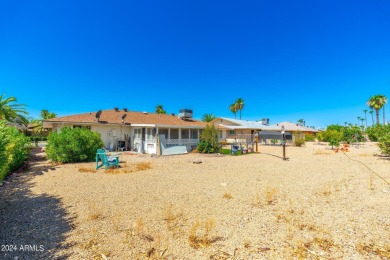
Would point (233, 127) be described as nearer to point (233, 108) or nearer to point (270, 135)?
point (270, 135)

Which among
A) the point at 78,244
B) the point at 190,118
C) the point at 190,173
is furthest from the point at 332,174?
the point at 190,118

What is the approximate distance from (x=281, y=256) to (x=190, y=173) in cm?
724

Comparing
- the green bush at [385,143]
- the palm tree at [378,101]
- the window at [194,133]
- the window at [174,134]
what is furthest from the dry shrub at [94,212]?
the palm tree at [378,101]

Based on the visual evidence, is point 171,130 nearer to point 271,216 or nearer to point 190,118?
point 190,118

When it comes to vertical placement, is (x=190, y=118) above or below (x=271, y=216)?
above

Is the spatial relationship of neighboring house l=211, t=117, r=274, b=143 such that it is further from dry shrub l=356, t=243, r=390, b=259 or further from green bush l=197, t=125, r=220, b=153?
dry shrub l=356, t=243, r=390, b=259


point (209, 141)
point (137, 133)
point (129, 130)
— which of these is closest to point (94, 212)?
point (209, 141)

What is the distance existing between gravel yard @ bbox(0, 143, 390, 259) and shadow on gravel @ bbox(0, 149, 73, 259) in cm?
2

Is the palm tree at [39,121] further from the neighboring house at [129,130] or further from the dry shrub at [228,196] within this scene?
the dry shrub at [228,196]

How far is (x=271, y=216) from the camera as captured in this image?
16.6 ft

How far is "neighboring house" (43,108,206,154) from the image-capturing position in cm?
1831

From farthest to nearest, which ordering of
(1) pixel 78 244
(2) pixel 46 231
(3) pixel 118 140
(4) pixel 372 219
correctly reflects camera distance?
(3) pixel 118 140
(4) pixel 372 219
(2) pixel 46 231
(1) pixel 78 244

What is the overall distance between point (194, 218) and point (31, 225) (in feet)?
11.7

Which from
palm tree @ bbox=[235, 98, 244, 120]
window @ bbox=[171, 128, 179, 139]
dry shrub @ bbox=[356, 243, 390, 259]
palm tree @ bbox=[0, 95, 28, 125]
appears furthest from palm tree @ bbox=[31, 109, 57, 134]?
dry shrub @ bbox=[356, 243, 390, 259]
